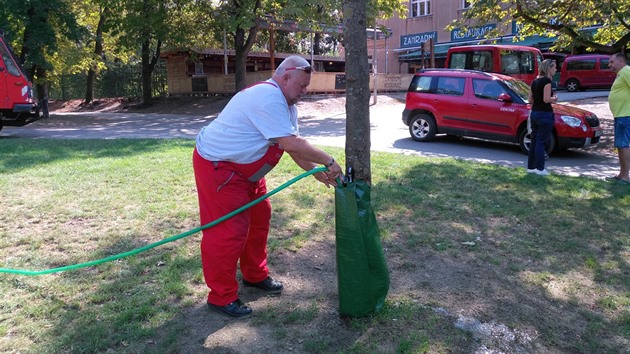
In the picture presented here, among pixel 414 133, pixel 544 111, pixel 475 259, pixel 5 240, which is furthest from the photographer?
pixel 414 133

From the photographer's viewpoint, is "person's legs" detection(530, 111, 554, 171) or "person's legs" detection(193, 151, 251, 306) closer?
"person's legs" detection(193, 151, 251, 306)

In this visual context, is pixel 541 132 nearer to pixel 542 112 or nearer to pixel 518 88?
pixel 542 112

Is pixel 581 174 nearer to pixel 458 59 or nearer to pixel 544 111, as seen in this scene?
pixel 544 111

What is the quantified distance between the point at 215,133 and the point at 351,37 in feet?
3.72

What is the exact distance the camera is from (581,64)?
2597cm

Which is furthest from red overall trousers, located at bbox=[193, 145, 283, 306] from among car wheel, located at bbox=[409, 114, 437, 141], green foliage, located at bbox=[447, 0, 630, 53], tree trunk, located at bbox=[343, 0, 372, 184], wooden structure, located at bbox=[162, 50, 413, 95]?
wooden structure, located at bbox=[162, 50, 413, 95]

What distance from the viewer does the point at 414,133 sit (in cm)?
1193

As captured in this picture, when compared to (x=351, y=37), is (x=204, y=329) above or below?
below

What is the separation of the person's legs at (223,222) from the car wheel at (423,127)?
352 inches

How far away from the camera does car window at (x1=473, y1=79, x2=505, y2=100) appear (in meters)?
10.4

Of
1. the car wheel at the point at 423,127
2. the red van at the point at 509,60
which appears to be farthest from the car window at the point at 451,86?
the red van at the point at 509,60

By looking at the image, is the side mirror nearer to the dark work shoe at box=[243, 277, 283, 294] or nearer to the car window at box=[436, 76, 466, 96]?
the car window at box=[436, 76, 466, 96]

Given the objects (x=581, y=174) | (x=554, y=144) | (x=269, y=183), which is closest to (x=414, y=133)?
(x=554, y=144)

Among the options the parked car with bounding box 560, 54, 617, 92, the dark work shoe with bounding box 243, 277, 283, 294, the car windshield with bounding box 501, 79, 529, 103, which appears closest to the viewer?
the dark work shoe with bounding box 243, 277, 283, 294
